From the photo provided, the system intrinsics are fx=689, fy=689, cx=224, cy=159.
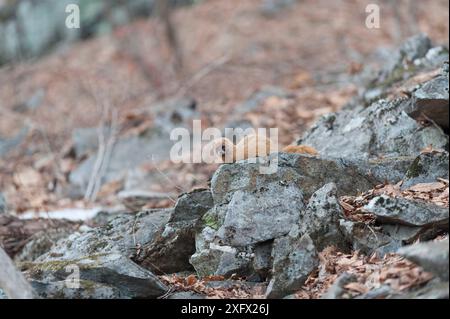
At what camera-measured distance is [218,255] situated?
4574 mm

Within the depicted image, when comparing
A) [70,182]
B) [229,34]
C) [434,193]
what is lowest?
[70,182]

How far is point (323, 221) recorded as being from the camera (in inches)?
171

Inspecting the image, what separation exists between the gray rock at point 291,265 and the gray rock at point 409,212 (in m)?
0.49

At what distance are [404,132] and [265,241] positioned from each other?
1926 mm

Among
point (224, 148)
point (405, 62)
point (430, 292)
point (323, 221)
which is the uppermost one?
point (405, 62)

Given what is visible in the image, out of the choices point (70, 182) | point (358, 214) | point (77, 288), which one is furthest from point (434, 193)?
point (70, 182)

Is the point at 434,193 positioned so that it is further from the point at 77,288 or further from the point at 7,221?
the point at 7,221

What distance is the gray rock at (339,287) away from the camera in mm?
3672

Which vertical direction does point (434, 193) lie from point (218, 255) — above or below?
above

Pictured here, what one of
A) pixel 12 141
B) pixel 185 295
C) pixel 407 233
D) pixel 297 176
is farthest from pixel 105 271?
pixel 12 141

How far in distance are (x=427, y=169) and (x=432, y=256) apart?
1575mm

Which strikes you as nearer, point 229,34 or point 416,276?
point 416,276

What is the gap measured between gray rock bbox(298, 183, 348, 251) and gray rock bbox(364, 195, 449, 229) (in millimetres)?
245

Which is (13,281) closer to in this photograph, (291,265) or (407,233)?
(291,265)
